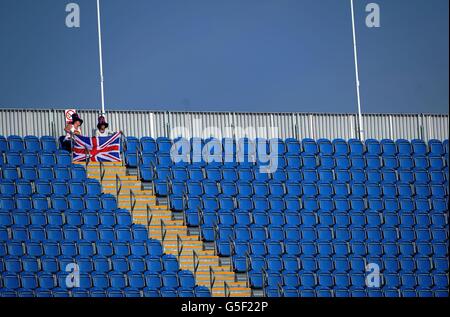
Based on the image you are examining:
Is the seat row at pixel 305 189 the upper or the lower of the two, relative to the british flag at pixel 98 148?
lower

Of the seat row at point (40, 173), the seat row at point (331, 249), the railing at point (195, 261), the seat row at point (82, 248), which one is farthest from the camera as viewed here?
the seat row at point (40, 173)

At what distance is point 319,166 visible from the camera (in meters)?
28.8

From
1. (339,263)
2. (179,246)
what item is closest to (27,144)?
(179,246)

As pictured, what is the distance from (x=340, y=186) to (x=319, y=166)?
72 cm

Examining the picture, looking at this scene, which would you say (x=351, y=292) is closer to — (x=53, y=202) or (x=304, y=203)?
(x=304, y=203)

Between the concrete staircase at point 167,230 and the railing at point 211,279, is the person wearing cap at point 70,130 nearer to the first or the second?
the concrete staircase at point 167,230

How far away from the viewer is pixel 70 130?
1092 inches

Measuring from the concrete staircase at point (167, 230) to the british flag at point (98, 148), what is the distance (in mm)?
157

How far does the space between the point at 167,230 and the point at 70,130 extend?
3.15 metres

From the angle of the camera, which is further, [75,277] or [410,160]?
[410,160]

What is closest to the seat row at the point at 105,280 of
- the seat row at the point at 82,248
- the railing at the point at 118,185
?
the seat row at the point at 82,248

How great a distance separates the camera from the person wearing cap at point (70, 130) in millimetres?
27531

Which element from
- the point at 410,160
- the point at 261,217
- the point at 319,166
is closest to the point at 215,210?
the point at 261,217

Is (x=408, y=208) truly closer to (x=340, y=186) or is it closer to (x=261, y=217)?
(x=340, y=186)
